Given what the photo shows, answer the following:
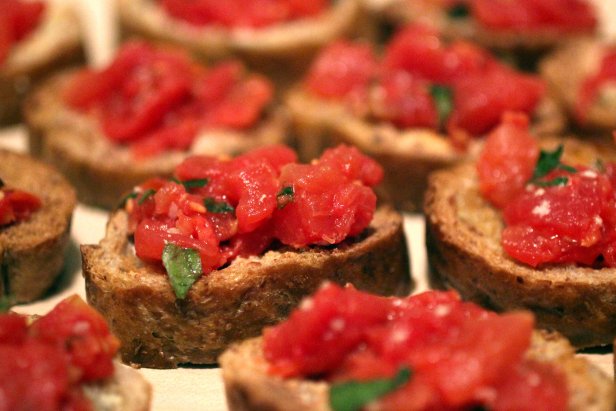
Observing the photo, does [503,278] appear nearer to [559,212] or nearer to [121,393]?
[559,212]

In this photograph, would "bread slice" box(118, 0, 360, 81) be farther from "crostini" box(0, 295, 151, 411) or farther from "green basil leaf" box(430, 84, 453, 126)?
"crostini" box(0, 295, 151, 411)

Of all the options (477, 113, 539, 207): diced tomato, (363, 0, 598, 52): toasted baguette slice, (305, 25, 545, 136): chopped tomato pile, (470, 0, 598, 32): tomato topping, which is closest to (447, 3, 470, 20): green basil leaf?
(363, 0, 598, 52): toasted baguette slice

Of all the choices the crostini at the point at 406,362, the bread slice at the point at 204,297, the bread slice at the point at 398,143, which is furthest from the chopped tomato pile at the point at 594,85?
the crostini at the point at 406,362

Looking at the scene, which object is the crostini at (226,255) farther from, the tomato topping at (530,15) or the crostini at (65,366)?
the tomato topping at (530,15)

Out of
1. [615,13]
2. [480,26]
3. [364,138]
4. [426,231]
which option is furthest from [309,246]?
[615,13]

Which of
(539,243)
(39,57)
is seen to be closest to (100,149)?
(39,57)

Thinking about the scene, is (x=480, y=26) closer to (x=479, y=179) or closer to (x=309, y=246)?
(x=479, y=179)
